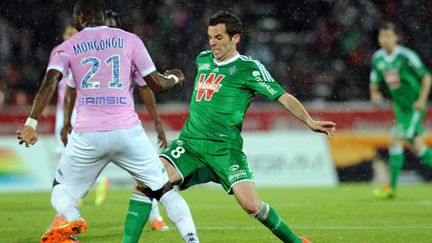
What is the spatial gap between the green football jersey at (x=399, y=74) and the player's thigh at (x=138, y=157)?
805 cm

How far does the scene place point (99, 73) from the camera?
6727mm

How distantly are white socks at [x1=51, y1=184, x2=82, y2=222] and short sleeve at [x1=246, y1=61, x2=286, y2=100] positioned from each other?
1782mm

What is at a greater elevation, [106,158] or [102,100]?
[102,100]

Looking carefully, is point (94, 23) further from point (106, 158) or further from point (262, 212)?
point (262, 212)

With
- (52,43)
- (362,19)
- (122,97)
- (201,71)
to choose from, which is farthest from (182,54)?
(122,97)

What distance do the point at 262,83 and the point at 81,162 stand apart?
170 cm

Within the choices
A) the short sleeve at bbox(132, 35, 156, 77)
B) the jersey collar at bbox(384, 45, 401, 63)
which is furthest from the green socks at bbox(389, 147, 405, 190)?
the short sleeve at bbox(132, 35, 156, 77)

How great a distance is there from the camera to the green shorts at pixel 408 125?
47.3 ft

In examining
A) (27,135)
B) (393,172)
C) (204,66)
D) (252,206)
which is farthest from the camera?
(393,172)

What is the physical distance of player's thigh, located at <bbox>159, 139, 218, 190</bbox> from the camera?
767 cm

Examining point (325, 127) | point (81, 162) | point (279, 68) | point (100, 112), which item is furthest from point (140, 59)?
point (279, 68)

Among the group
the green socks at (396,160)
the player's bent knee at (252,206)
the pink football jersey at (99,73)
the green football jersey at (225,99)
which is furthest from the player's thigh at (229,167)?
the green socks at (396,160)

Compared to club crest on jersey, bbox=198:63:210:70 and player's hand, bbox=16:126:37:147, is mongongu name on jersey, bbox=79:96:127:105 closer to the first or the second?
player's hand, bbox=16:126:37:147

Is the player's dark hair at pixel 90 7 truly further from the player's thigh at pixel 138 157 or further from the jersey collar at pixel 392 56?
the jersey collar at pixel 392 56
